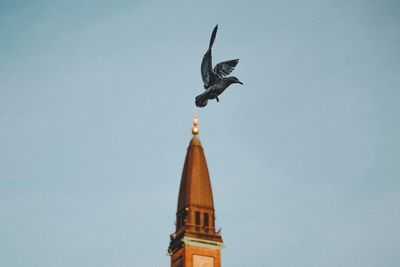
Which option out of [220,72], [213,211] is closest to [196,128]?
[213,211]

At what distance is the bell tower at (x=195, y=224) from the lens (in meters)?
99.9

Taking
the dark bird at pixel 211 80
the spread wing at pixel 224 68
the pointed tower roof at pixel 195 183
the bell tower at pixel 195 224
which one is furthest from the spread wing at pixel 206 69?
the pointed tower roof at pixel 195 183

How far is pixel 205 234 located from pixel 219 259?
339 centimetres

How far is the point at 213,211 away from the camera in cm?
10344

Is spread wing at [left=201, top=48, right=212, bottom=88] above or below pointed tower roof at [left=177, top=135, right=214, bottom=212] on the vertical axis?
below

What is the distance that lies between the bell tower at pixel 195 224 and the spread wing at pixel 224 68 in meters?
31.6

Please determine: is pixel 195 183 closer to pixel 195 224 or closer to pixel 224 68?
pixel 195 224

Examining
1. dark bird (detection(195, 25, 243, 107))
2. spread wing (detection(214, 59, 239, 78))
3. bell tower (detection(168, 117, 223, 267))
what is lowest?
dark bird (detection(195, 25, 243, 107))

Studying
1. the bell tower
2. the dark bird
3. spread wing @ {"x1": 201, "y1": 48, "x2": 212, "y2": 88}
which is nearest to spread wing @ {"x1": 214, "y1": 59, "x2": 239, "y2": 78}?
the dark bird

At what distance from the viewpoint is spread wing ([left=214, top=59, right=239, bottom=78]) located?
72.5 m

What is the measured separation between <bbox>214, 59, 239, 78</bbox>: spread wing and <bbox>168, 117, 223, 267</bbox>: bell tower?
31.6m

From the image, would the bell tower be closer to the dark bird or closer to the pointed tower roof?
the pointed tower roof

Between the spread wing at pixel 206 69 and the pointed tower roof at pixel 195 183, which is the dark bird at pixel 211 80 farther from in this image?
the pointed tower roof at pixel 195 183

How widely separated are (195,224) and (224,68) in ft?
108
